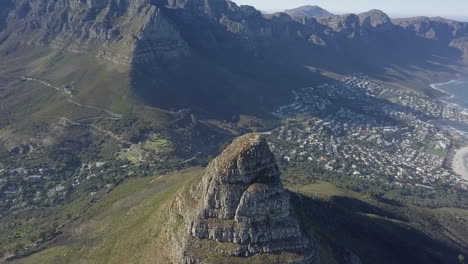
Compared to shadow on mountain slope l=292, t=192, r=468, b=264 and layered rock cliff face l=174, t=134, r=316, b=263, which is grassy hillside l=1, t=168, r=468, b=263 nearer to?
shadow on mountain slope l=292, t=192, r=468, b=264

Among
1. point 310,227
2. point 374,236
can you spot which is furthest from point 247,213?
point 374,236

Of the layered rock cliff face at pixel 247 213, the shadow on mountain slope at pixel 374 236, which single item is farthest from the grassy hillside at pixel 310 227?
the layered rock cliff face at pixel 247 213

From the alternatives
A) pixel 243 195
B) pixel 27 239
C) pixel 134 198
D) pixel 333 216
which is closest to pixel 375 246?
pixel 333 216

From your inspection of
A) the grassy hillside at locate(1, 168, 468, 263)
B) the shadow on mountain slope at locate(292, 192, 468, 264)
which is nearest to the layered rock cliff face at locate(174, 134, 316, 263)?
the grassy hillside at locate(1, 168, 468, 263)

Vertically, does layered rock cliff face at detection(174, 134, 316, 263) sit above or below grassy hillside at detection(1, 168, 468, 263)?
above

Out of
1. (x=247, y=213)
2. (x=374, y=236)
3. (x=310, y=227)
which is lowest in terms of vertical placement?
(x=374, y=236)

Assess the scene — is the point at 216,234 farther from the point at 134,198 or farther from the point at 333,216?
the point at 134,198

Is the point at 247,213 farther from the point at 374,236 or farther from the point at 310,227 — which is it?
the point at 374,236

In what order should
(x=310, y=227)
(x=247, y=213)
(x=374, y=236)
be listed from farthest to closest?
(x=374, y=236) → (x=310, y=227) → (x=247, y=213)

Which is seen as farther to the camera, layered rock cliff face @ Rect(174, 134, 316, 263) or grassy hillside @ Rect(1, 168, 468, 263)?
grassy hillside @ Rect(1, 168, 468, 263)
